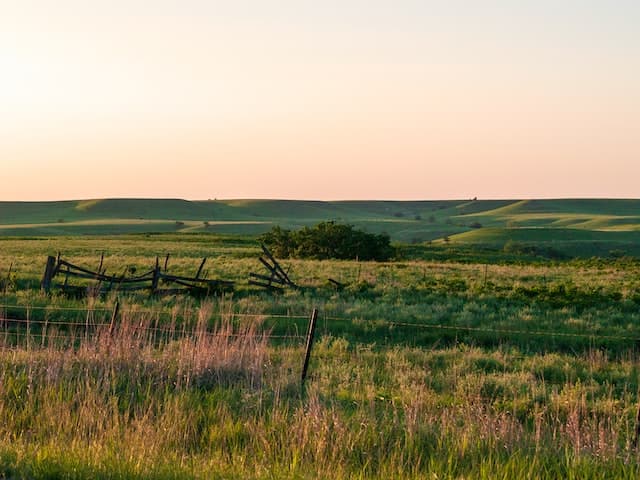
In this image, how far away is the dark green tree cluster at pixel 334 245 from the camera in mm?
52469

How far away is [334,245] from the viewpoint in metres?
53.4

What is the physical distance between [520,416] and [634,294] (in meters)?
19.2

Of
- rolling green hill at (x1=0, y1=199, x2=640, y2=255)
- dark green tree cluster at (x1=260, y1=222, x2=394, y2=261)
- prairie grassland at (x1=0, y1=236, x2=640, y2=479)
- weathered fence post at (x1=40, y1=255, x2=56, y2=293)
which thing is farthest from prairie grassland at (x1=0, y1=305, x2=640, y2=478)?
rolling green hill at (x1=0, y1=199, x2=640, y2=255)

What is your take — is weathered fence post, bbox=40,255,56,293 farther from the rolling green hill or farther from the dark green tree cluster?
the rolling green hill

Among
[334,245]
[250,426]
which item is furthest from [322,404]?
[334,245]

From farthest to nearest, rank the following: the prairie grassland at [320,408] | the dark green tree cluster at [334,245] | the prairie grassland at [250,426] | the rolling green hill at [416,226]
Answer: the rolling green hill at [416,226] → the dark green tree cluster at [334,245] → the prairie grassland at [320,408] → the prairie grassland at [250,426]

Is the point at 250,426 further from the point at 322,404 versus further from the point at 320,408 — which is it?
the point at 322,404

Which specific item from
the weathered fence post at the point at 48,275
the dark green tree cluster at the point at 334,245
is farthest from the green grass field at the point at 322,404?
the dark green tree cluster at the point at 334,245

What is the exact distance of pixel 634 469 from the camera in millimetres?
6852

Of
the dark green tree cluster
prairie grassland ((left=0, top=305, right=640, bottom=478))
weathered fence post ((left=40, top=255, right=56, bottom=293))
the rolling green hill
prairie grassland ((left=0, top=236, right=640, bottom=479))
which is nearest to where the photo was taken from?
prairie grassland ((left=0, top=305, right=640, bottom=478))

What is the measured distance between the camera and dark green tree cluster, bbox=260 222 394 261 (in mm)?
52469

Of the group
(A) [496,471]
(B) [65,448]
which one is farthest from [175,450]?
(A) [496,471]

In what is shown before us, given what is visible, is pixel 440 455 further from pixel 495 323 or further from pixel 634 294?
pixel 634 294

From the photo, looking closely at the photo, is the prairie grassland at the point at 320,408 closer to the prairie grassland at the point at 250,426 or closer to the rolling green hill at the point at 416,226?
the prairie grassland at the point at 250,426
